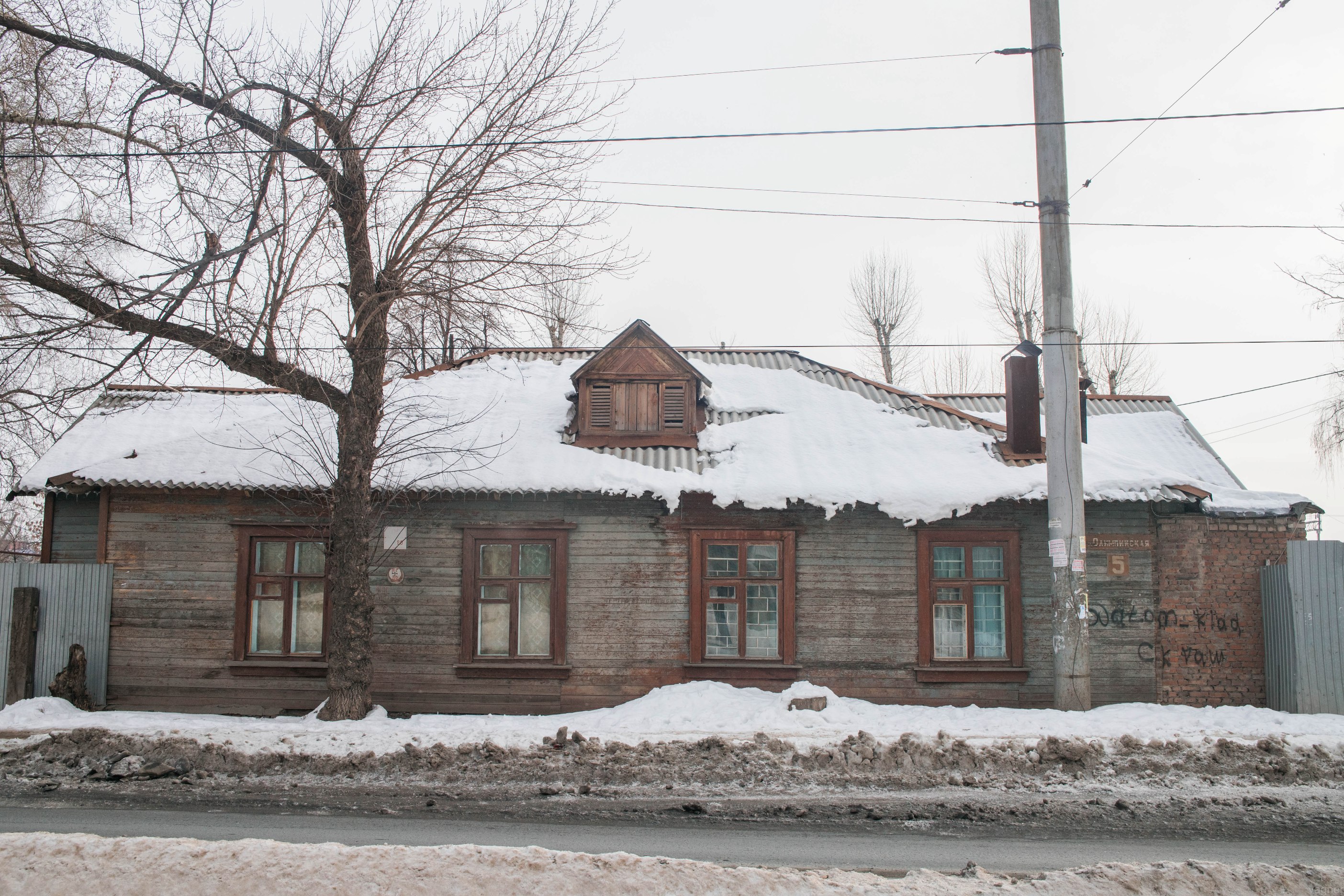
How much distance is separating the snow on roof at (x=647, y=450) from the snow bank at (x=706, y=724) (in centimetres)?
251

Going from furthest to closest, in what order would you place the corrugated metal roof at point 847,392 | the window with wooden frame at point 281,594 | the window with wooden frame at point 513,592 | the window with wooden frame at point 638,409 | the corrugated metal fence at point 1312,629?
the window with wooden frame at point 638,409, the corrugated metal roof at point 847,392, the window with wooden frame at point 281,594, the window with wooden frame at point 513,592, the corrugated metal fence at point 1312,629

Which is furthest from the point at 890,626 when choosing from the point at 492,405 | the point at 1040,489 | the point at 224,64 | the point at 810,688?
the point at 224,64

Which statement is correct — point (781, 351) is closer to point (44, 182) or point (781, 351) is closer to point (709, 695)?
point (709, 695)

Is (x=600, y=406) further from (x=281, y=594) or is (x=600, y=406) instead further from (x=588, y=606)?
(x=281, y=594)

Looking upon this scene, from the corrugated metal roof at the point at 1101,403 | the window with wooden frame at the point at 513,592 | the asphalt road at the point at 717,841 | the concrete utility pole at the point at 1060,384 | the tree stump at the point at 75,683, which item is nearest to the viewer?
the asphalt road at the point at 717,841

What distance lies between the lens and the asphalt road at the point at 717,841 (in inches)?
242

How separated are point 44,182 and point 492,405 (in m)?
6.22

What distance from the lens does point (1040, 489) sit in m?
11.5

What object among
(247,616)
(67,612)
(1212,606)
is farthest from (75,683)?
(1212,606)

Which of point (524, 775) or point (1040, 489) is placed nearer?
point (524, 775)

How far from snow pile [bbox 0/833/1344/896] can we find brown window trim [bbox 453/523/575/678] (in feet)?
21.3

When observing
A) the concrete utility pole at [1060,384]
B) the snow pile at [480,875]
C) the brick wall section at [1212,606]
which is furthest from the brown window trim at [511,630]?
the brick wall section at [1212,606]

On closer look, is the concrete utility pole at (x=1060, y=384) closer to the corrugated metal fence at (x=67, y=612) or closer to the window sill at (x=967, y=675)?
the window sill at (x=967, y=675)

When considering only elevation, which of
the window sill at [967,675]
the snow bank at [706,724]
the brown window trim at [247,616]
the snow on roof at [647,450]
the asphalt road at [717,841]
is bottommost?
the asphalt road at [717,841]
